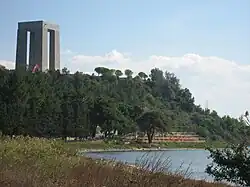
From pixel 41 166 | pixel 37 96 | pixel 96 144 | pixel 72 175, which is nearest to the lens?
pixel 72 175

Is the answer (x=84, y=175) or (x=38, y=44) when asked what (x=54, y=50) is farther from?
(x=84, y=175)

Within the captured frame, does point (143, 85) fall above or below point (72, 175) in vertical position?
above

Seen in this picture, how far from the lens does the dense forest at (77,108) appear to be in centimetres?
8575

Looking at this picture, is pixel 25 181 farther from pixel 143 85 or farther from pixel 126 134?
pixel 143 85

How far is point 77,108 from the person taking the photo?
334 feet

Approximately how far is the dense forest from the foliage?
29.9 metres

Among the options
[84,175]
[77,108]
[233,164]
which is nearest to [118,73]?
[77,108]

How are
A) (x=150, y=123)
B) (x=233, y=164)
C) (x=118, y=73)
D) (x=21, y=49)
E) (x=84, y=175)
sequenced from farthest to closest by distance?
(x=21, y=49)
(x=118, y=73)
(x=150, y=123)
(x=233, y=164)
(x=84, y=175)

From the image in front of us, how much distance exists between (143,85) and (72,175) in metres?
169

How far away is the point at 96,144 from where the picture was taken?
98562 mm

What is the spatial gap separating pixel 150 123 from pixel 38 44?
252 ft

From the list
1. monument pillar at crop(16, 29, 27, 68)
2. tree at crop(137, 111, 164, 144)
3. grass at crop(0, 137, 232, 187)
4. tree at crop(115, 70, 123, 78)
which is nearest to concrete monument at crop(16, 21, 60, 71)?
monument pillar at crop(16, 29, 27, 68)

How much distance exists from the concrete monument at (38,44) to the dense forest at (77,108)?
22.1 metres

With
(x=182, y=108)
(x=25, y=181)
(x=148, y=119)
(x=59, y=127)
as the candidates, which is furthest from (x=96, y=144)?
(x=25, y=181)
